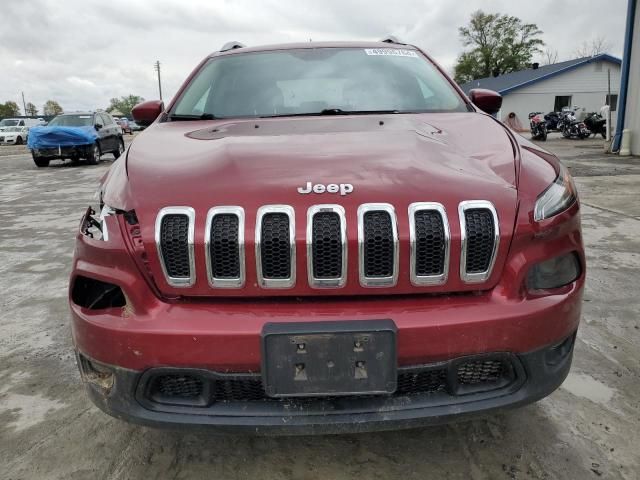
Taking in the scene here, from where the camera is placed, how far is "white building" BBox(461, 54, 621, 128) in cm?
3569

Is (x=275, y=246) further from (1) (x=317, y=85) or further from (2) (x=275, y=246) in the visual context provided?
(1) (x=317, y=85)

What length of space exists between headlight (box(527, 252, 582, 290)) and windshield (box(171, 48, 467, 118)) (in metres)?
1.12

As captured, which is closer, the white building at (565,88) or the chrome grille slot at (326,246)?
the chrome grille slot at (326,246)

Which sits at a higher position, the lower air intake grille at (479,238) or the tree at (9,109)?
the tree at (9,109)

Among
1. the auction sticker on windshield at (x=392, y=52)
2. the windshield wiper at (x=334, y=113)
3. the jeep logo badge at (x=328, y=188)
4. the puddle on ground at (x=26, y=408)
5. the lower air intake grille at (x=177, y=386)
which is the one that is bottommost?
the puddle on ground at (x=26, y=408)

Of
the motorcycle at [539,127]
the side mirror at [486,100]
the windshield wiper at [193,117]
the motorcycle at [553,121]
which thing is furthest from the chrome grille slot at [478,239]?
the motorcycle at [553,121]

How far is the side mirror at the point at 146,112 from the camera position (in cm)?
314

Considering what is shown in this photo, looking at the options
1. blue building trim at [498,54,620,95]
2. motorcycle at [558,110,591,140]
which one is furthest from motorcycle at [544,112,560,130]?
blue building trim at [498,54,620,95]

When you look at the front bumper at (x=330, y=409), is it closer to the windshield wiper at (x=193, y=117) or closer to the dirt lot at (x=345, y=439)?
the dirt lot at (x=345, y=439)

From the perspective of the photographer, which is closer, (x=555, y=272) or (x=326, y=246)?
(x=326, y=246)

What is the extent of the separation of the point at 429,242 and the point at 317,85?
1552mm

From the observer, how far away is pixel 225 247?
5.08ft

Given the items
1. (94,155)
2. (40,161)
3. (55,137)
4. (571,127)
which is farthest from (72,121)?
(571,127)

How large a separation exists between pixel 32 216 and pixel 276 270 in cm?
649
